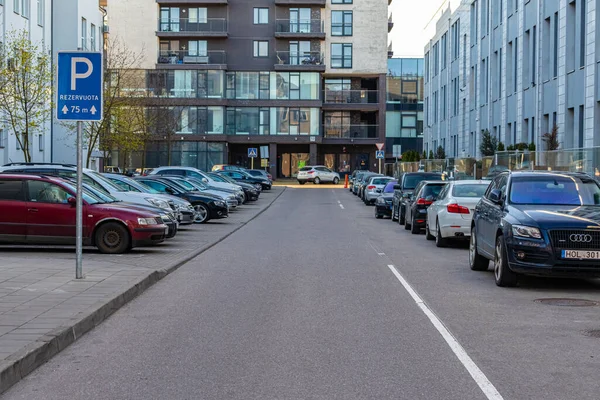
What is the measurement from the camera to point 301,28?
78.9m

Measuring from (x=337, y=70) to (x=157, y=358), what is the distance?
242ft

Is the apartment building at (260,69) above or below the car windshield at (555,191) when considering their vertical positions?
above

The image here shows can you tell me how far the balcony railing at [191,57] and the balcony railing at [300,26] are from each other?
5503 millimetres

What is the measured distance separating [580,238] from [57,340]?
281 inches

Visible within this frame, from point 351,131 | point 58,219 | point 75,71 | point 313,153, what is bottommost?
point 58,219

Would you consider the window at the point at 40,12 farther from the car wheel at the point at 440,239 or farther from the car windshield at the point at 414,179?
the car wheel at the point at 440,239

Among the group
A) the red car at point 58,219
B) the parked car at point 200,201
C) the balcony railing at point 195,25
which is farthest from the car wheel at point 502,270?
the balcony railing at point 195,25

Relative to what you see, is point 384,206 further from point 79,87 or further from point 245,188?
point 79,87

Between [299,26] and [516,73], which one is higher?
[299,26]

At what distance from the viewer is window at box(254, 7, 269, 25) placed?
79062 millimetres

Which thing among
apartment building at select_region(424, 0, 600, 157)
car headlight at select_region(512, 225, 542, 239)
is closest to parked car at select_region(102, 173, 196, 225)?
car headlight at select_region(512, 225, 542, 239)

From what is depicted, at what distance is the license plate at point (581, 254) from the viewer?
12.0 metres

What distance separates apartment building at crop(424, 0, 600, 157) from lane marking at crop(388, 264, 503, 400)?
22.9 m

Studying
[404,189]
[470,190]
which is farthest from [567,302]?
[404,189]
